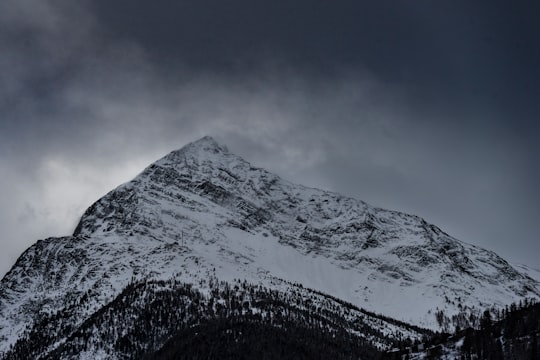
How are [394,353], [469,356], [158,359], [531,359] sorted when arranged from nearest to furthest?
[531,359], [469,356], [394,353], [158,359]

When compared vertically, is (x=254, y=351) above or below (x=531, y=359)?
above

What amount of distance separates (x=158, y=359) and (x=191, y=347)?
423 inches

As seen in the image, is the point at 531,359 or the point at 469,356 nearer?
the point at 531,359

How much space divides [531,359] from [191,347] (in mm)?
127965

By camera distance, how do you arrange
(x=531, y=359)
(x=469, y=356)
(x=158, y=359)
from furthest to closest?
(x=158, y=359) → (x=469, y=356) → (x=531, y=359)

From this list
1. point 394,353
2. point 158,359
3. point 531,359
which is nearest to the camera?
point 531,359

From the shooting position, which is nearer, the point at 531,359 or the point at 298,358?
the point at 531,359

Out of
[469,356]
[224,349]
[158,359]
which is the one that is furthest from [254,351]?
[469,356]

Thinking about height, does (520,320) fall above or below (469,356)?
above

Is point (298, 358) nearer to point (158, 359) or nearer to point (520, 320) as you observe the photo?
point (158, 359)

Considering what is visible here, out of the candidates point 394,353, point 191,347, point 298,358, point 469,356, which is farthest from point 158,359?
point 469,356

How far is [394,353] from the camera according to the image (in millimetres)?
115438

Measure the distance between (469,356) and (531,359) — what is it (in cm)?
1124

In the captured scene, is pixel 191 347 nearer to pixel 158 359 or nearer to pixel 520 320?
pixel 158 359
